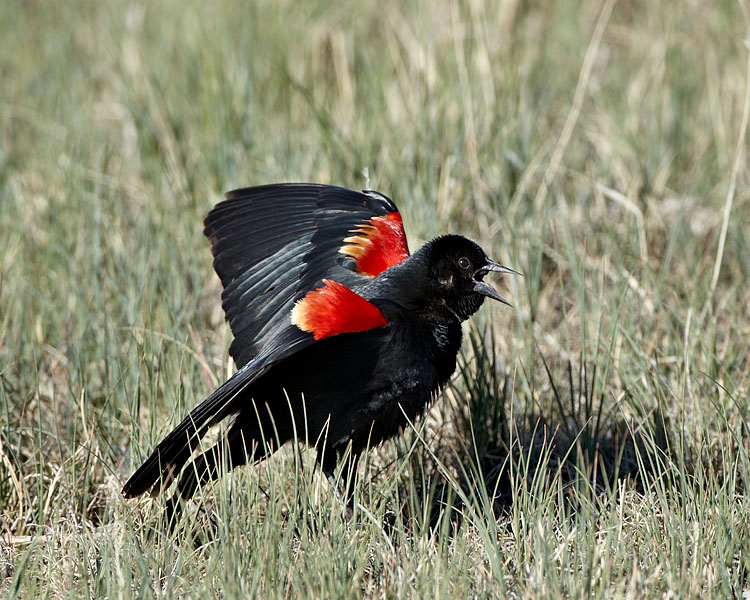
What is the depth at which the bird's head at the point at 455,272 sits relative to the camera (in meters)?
3.08

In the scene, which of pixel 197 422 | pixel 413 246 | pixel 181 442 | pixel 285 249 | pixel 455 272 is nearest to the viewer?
pixel 197 422

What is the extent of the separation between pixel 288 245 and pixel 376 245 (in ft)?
1.04

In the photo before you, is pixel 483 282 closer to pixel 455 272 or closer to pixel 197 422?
pixel 455 272

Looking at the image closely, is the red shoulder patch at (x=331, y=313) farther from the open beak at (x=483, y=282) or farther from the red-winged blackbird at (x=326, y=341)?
the open beak at (x=483, y=282)

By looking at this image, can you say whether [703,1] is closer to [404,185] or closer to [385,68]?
[385,68]

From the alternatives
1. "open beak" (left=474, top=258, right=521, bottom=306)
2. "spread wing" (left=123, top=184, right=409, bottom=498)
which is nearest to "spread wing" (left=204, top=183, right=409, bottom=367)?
"spread wing" (left=123, top=184, right=409, bottom=498)

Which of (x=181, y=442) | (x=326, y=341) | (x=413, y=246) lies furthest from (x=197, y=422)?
(x=413, y=246)

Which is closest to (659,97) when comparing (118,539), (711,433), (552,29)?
(552,29)

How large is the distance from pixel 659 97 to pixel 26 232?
11.6 ft

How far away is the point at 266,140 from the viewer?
16.6ft

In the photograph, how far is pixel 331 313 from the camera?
9.20ft

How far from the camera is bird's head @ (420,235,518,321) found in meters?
3.08

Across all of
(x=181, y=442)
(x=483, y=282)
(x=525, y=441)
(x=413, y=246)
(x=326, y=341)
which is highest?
(x=413, y=246)

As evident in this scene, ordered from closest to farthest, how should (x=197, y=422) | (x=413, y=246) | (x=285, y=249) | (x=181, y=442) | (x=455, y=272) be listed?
(x=197, y=422), (x=181, y=442), (x=455, y=272), (x=285, y=249), (x=413, y=246)
